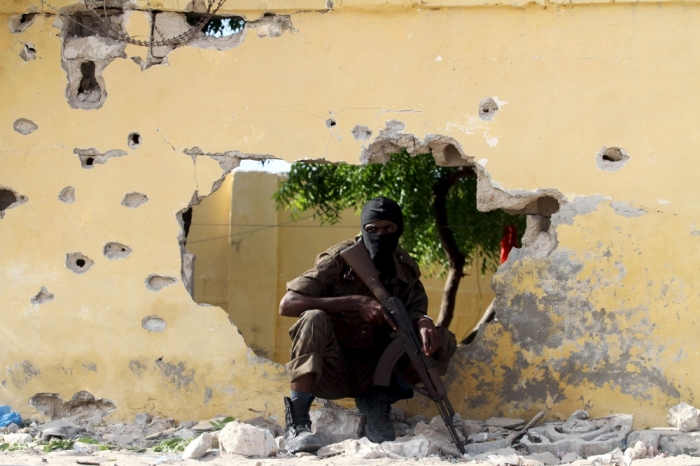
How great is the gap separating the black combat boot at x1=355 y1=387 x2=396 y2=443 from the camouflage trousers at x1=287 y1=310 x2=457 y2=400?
0.06 meters

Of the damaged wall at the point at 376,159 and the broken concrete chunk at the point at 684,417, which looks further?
the damaged wall at the point at 376,159

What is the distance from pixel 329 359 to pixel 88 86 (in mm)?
2221

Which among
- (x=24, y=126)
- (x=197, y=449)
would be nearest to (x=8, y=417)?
(x=197, y=449)

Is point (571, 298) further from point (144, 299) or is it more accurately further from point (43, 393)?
point (43, 393)

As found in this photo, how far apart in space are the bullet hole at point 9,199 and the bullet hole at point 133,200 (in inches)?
23.2

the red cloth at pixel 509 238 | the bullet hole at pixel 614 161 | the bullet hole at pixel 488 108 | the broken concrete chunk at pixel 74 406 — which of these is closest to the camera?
the bullet hole at pixel 614 161

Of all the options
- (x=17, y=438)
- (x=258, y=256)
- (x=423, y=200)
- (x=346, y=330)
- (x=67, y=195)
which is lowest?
(x=17, y=438)

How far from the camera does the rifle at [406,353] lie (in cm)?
427

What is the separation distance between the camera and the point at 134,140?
5.05 m

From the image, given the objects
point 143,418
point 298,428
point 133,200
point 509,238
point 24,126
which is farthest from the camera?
point 509,238

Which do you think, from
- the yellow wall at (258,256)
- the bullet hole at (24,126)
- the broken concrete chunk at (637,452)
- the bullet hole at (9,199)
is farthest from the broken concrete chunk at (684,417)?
the yellow wall at (258,256)

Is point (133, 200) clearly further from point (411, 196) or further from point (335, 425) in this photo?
Result: point (411, 196)

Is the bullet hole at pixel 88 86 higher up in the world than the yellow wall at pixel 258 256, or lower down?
higher up

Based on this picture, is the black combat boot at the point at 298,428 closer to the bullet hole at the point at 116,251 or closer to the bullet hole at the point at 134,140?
the bullet hole at the point at 116,251
